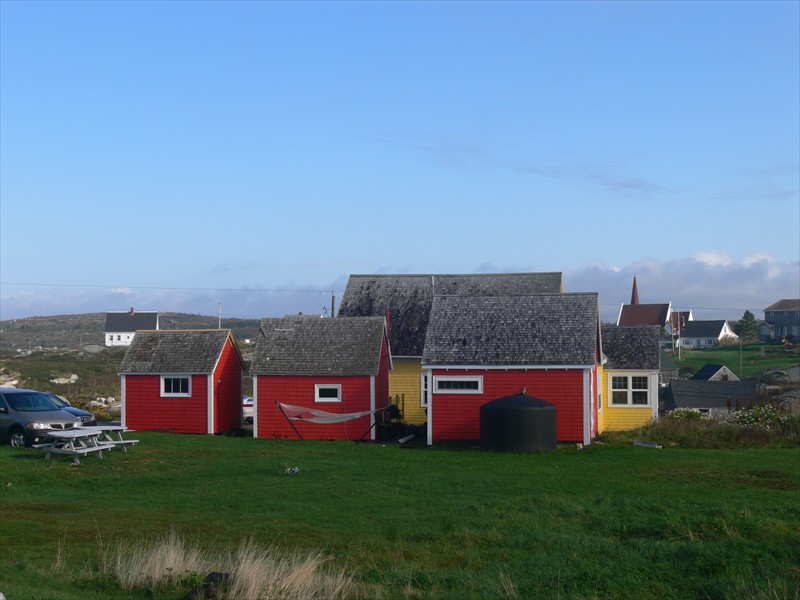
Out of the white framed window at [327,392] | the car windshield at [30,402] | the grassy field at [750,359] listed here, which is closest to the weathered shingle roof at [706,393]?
the white framed window at [327,392]

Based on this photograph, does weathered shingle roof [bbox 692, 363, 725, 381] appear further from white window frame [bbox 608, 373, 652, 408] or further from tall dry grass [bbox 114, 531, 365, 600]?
tall dry grass [bbox 114, 531, 365, 600]

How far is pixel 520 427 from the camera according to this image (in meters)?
29.3

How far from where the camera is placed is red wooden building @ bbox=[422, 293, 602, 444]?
31.8m

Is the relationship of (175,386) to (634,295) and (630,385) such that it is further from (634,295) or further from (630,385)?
(634,295)

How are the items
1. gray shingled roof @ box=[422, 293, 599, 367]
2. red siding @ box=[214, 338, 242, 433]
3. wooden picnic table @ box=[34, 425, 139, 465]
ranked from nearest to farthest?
wooden picnic table @ box=[34, 425, 139, 465]
gray shingled roof @ box=[422, 293, 599, 367]
red siding @ box=[214, 338, 242, 433]

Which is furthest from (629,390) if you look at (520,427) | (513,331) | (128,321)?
(128,321)

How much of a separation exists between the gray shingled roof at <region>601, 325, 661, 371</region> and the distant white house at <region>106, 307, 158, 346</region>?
84877 mm

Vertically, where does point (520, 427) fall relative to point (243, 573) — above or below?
below

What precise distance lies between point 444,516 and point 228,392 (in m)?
21.6

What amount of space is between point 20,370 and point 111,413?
25338 mm

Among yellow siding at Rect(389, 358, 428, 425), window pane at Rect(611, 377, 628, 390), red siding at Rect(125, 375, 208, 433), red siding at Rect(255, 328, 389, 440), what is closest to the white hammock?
red siding at Rect(255, 328, 389, 440)

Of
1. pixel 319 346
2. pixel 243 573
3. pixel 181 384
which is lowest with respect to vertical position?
pixel 243 573

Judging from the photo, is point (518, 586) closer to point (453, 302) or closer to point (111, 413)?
point (453, 302)

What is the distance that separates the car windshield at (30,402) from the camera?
2975 cm
